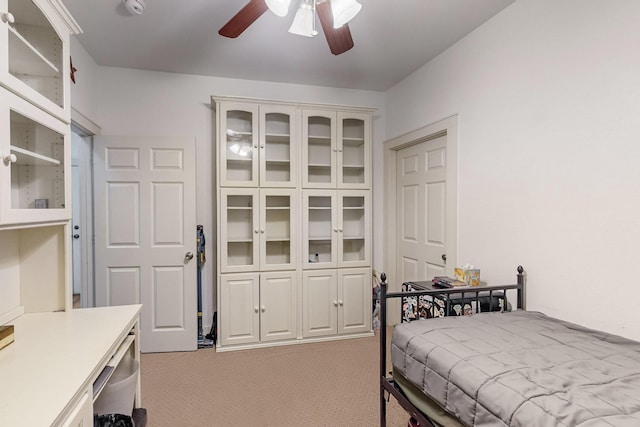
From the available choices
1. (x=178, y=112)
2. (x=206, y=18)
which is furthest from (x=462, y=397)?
(x=178, y=112)

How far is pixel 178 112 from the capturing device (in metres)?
3.27

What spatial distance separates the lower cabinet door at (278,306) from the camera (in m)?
3.16

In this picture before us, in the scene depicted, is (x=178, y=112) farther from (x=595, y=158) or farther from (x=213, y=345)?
(x=595, y=158)

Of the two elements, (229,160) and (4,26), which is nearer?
(4,26)

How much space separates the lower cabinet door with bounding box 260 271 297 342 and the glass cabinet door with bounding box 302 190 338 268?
282mm

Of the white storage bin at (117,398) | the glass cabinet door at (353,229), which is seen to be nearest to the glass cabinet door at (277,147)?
the glass cabinet door at (353,229)

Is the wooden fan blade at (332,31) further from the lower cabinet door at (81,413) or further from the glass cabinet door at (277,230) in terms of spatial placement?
the lower cabinet door at (81,413)

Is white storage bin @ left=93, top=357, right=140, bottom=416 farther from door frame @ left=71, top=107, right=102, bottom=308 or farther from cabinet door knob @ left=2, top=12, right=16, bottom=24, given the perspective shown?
door frame @ left=71, top=107, right=102, bottom=308

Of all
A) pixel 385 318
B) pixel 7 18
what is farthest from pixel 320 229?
pixel 7 18

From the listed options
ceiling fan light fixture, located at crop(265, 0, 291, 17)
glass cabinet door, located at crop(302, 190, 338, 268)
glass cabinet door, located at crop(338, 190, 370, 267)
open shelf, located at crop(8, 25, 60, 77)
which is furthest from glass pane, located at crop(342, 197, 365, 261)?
open shelf, located at crop(8, 25, 60, 77)

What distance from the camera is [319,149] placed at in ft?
11.7

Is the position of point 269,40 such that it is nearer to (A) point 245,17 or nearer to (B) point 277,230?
(A) point 245,17

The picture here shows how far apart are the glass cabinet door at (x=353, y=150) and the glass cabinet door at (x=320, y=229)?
0.85ft

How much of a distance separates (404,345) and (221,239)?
6.78ft
